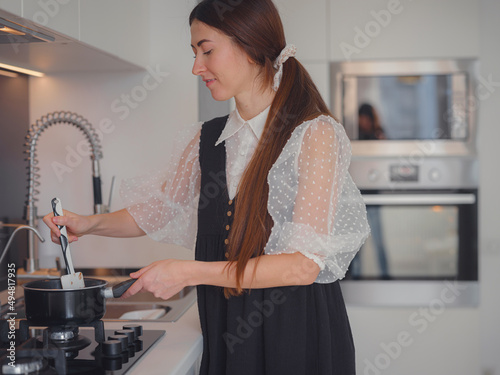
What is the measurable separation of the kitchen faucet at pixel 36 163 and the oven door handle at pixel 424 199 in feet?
3.29

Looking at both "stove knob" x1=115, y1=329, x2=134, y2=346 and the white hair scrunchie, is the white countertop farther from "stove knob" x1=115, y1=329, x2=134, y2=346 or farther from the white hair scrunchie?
the white hair scrunchie

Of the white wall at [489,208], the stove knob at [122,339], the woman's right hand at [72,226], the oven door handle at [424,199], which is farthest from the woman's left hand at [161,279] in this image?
the white wall at [489,208]

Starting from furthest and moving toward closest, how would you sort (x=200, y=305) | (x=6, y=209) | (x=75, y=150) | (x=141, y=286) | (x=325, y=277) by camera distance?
(x=75, y=150) < (x=6, y=209) < (x=200, y=305) < (x=325, y=277) < (x=141, y=286)

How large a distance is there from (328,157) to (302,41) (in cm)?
129

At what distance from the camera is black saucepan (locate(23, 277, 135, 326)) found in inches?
44.5

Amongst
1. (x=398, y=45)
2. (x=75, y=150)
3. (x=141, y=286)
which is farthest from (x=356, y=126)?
(x=141, y=286)

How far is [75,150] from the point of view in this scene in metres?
2.06

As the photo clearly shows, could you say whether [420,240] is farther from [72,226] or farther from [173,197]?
[72,226]

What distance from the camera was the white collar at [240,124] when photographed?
1.34 meters

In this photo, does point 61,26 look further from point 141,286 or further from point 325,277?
point 325,277

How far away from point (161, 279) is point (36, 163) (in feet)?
2.81

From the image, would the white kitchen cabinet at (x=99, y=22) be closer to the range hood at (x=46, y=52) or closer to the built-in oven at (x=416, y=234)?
the range hood at (x=46, y=52)

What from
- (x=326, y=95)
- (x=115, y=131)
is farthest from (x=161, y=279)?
(x=326, y=95)

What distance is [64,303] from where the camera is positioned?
113 centimetres
